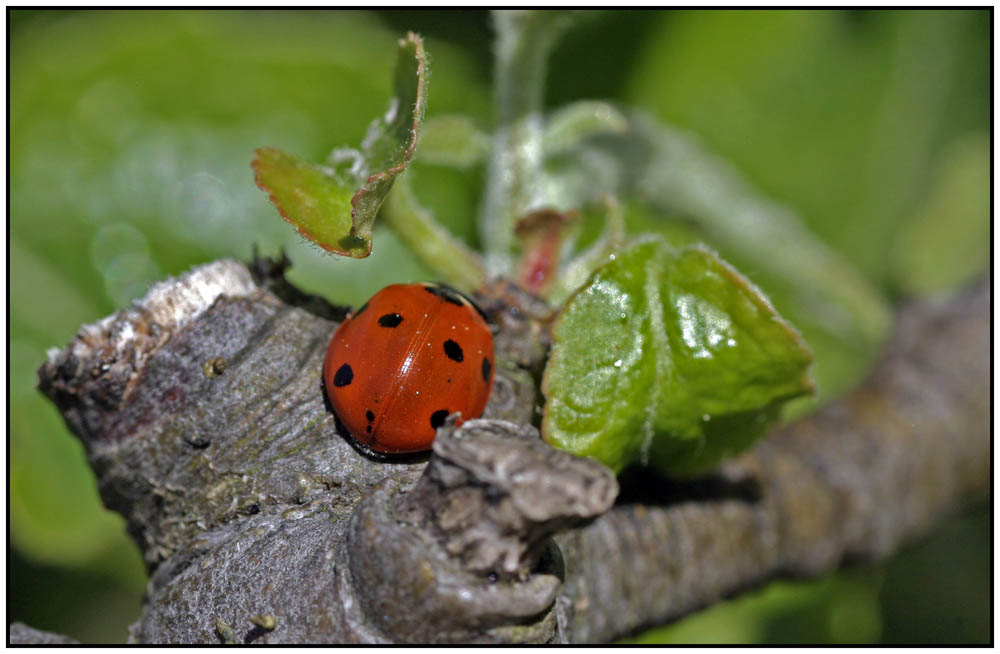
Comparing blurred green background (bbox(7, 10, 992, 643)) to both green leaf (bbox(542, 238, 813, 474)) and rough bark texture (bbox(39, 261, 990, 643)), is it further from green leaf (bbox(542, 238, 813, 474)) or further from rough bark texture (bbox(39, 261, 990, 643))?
green leaf (bbox(542, 238, 813, 474))

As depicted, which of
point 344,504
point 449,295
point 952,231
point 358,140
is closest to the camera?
point 344,504

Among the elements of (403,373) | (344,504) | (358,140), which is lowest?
(344,504)

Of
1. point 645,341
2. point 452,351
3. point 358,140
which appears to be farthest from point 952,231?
point 452,351

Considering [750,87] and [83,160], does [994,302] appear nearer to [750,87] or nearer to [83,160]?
[750,87]

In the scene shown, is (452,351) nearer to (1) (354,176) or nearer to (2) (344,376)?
(2) (344,376)

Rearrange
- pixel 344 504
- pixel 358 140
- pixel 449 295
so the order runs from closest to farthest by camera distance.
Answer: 1. pixel 344 504
2. pixel 449 295
3. pixel 358 140

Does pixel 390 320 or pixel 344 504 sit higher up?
pixel 390 320

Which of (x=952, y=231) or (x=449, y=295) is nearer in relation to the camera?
(x=449, y=295)

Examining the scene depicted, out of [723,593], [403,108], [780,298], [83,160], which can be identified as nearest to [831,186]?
[780,298]
